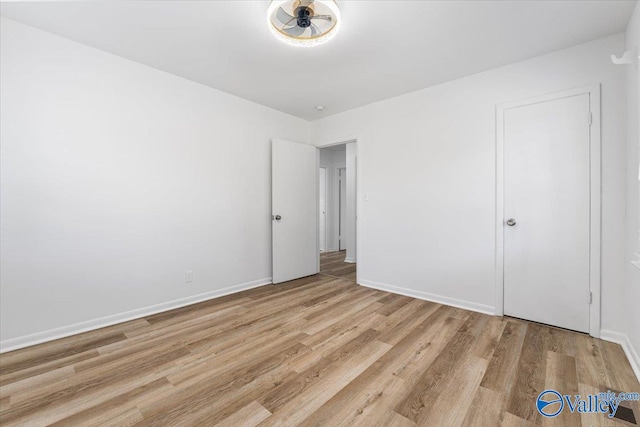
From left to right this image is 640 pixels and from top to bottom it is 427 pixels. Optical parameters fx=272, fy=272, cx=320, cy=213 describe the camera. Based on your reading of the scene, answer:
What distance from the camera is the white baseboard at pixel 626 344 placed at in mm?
1788

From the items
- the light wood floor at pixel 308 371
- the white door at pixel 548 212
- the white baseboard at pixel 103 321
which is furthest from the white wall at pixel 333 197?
the white door at pixel 548 212

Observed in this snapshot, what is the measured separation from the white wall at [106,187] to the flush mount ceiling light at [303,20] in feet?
5.48

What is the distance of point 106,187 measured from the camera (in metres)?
2.54

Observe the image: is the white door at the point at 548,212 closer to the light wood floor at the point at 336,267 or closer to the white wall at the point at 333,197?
the light wood floor at the point at 336,267

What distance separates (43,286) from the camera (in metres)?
2.25

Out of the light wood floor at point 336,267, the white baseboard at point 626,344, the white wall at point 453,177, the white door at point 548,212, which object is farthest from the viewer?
the light wood floor at point 336,267

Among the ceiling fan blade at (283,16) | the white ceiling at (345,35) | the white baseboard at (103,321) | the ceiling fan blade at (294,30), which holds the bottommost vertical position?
the white baseboard at (103,321)

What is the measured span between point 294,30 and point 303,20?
11 centimetres

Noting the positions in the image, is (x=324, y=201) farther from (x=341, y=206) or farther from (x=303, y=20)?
(x=303, y=20)

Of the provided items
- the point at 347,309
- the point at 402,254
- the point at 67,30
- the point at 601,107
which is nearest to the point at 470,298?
the point at 402,254

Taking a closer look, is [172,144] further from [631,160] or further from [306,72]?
[631,160]

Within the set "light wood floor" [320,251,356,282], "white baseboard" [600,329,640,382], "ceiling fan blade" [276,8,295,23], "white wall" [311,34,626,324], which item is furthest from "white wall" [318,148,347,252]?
"white baseboard" [600,329,640,382]

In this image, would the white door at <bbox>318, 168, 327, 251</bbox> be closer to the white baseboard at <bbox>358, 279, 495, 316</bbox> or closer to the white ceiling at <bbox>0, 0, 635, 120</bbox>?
the white baseboard at <bbox>358, 279, 495, 316</bbox>

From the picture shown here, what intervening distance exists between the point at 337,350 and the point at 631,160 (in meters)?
2.60
